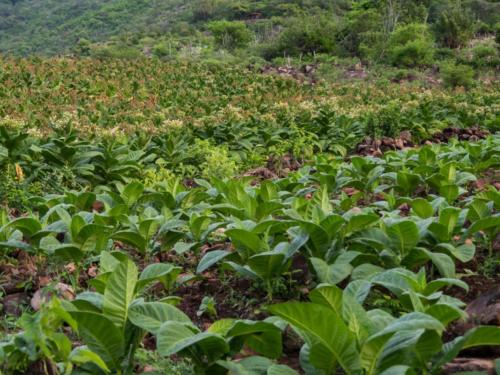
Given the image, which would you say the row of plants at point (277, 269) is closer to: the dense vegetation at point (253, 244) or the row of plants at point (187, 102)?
the dense vegetation at point (253, 244)

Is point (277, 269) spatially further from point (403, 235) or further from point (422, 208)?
point (422, 208)

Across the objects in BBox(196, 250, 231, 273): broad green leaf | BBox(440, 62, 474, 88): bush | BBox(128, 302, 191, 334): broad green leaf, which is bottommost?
BBox(440, 62, 474, 88): bush

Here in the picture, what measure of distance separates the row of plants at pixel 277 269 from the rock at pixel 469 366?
0.26ft

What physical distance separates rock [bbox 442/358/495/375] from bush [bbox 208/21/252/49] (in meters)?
50.8

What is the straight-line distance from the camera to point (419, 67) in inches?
1319

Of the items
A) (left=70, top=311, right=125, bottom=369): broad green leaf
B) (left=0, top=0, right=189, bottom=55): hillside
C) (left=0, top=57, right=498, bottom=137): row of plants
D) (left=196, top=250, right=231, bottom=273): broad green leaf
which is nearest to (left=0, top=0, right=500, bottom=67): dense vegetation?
(left=0, top=0, right=189, bottom=55): hillside

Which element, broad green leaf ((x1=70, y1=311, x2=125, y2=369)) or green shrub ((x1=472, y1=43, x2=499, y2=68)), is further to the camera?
green shrub ((x1=472, y1=43, x2=499, y2=68))

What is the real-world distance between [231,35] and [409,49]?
74.2 feet

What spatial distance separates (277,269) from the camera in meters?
3.20

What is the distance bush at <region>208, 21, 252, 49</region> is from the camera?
51.8m

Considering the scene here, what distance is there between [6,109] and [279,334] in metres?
11.9

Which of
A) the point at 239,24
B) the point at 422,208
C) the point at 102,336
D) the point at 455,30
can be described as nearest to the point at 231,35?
the point at 239,24

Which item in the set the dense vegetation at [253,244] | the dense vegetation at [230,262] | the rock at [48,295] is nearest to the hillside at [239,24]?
the dense vegetation at [253,244]

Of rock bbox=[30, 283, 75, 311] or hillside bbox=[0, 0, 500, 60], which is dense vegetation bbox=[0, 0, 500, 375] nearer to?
rock bbox=[30, 283, 75, 311]
